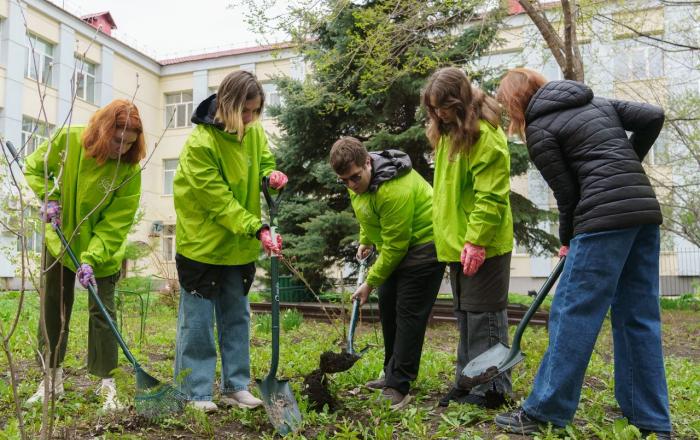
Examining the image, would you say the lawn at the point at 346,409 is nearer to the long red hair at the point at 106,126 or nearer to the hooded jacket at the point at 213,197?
the hooded jacket at the point at 213,197

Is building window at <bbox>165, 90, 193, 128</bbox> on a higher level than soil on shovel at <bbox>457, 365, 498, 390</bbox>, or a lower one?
higher

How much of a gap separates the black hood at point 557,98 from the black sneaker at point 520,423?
138cm

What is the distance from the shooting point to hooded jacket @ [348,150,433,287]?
344 cm

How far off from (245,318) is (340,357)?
0.60 m

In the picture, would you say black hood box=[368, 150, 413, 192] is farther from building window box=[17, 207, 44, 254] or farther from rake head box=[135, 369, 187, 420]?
building window box=[17, 207, 44, 254]

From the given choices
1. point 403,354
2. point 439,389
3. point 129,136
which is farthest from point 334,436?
point 129,136

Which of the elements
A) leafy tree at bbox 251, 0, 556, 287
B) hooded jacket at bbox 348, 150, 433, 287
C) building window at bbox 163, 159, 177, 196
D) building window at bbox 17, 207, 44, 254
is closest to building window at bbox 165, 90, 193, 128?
building window at bbox 163, 159, 177, 196

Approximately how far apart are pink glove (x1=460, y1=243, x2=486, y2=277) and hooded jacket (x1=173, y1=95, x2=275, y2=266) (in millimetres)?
1053

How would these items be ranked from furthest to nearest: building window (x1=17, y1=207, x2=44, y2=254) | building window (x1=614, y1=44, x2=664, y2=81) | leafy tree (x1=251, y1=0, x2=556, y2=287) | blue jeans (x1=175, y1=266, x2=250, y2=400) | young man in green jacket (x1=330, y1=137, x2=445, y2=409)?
building window (x1=614, y1=44, x2=664, y2=81) → leafy tree (x1=251, y1=0, x2=556, y2=287) → young man in green jacket (x1=330, y1=137, x2=445, y2=409) → blue jeans (x1=175, y1=266, x2=250, y2=400) → building window (x1=17, y1=207, x2=44, y2=254)

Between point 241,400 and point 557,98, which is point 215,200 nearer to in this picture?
point 241,400

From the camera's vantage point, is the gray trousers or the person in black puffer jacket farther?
the gray trousers

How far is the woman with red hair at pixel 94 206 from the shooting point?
328cm

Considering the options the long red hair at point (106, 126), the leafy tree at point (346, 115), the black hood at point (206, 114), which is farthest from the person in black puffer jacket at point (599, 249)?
the leafy tree at point (346, 115)

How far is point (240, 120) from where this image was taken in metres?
3.14
